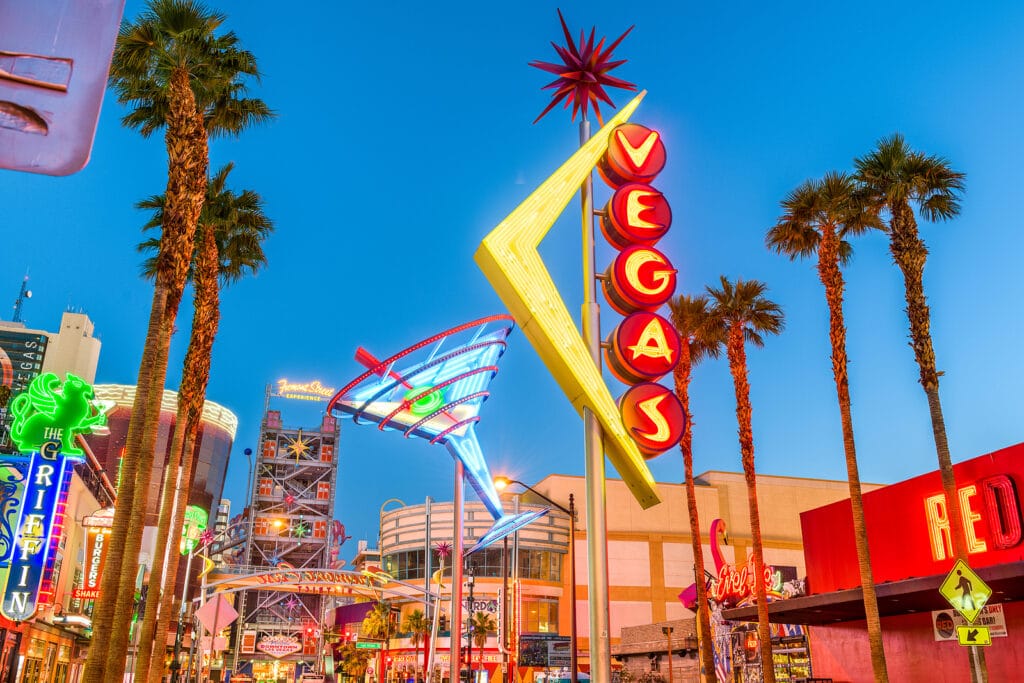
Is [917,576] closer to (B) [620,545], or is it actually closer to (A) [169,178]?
(A) [169,178]

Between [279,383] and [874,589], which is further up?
[279,383]

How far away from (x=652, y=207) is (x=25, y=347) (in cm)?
21818

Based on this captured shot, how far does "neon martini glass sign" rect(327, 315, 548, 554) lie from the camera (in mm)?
33594

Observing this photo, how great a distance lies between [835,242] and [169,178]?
69.9ft

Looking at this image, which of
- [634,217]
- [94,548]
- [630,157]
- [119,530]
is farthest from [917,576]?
[94,548]

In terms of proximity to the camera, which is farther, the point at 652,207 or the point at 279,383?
the point at 279,383

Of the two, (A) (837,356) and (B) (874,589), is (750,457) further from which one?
(B) (874,589)

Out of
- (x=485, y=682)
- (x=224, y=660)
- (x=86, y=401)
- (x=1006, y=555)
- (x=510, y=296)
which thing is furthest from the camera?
(x=224, y=660)

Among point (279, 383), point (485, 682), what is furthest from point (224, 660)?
point (485, 682)

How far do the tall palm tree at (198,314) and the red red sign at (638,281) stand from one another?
1575cm

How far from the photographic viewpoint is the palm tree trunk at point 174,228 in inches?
800

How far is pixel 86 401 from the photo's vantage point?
110 feet

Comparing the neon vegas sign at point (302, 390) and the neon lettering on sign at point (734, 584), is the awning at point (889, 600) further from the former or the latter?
the neon vegas sign at point (302, 390)

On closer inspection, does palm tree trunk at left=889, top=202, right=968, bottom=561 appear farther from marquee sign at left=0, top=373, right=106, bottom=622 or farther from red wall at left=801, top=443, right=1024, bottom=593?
marquee sign at left=0, top=373, right=106, bottom=622
